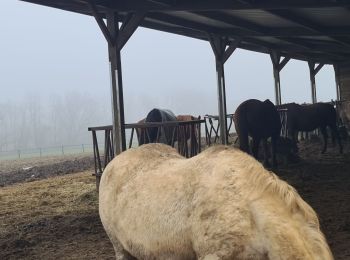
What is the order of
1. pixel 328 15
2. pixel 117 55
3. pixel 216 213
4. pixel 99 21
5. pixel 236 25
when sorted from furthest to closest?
1. pixel 236 25
2. pixel 328 15
3. pixel 117 55
4. pixel 99 21
5. pixel 216 213

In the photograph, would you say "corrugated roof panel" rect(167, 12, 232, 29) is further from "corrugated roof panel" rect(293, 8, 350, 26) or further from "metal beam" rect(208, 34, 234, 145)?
"corrugated roof panel" rect(293, 8, 350, 26)

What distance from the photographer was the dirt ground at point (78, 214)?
18.7 ft

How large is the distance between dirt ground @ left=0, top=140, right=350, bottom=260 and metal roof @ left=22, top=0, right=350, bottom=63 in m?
3.30

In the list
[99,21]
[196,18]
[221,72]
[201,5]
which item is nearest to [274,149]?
[221,72]

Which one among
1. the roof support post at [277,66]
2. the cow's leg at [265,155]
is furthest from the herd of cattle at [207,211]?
the roof support post at [277,66]

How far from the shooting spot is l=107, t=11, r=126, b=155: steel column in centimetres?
854

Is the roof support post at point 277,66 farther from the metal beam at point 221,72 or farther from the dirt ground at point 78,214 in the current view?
the dirt ground at point 78,214

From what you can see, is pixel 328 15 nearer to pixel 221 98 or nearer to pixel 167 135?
pixel 221 98

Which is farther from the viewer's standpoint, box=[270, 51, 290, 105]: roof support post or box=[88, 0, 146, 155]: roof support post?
box=[270, 51, 290, 105]: roof support post

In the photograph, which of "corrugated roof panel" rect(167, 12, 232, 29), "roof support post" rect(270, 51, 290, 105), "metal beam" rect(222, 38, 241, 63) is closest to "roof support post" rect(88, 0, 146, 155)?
"corrugated roof panel" rect(167, 12, 232, 29)

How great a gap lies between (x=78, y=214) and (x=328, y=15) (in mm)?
6980

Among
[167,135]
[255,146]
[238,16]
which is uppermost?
[238,16]

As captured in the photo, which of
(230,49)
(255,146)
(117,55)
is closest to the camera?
(117,55)

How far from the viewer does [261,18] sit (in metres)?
11.2
